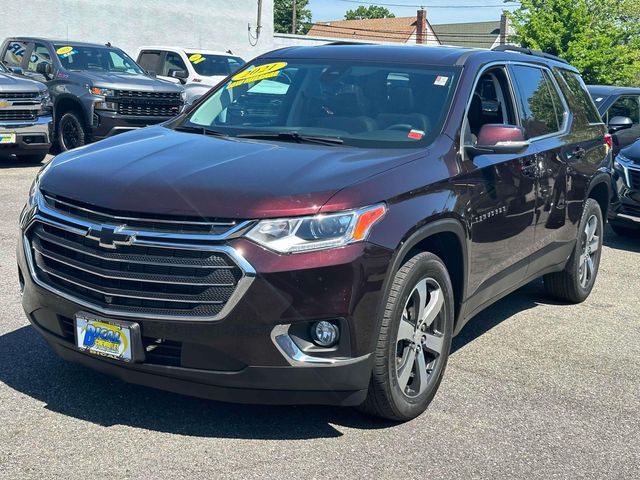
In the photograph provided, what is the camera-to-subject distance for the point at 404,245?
392 centimetres

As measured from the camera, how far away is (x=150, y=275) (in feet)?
12.0

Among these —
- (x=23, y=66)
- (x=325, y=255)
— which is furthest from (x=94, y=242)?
(x=23, y=66)

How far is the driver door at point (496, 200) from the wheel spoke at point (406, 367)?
726 millimetres

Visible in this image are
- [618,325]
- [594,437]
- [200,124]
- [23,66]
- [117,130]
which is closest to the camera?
[594,437]

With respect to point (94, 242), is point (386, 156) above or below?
above

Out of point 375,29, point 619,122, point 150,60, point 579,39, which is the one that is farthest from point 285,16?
point 619,122

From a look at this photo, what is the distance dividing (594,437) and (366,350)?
1324 mm

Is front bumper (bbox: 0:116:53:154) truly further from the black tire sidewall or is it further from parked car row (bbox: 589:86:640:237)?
the black tire sidewall

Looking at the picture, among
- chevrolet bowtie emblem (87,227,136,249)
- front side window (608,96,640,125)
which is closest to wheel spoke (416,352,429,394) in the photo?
chevrolet bowtie emblem (87,227,136,249)

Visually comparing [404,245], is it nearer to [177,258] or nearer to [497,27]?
[177,258]

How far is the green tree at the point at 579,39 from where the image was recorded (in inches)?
1235

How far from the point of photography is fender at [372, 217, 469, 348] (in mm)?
3830

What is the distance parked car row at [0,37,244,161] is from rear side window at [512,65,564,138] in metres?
8.28

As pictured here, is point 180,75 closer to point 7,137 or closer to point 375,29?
point 7,137
